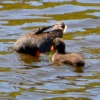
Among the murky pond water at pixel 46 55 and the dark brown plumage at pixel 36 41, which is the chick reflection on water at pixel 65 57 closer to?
the murky pond water at pixel 46 55

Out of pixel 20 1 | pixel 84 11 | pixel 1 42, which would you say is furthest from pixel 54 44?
pixel 20 1

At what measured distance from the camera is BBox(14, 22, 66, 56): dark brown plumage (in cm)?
1250

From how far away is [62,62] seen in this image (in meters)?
11.3

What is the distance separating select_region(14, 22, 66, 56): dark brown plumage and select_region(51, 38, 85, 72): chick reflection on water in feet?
2.15

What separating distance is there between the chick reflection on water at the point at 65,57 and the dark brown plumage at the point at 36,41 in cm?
65

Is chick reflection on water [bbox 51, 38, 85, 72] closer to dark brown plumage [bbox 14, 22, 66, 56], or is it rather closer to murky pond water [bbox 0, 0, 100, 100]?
murky pond water [bbox 0, 0, 100, 100]

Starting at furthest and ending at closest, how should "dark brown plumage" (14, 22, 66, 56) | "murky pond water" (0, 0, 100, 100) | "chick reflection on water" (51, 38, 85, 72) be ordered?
"dark brown plumage" (14, 22, 66, 56) < "chick reflection on water" (51, 38, 85, 72) < "murky pond water" (0, 0, 100, 100)

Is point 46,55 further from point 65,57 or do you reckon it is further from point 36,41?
point 65,57

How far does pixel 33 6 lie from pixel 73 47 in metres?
3.92

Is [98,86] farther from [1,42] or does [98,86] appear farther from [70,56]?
[1,42]

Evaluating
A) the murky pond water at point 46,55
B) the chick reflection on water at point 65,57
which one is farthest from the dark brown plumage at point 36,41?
the chick reflection on water at point 65,57

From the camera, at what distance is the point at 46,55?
12469mm

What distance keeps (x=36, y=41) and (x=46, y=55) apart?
43cm

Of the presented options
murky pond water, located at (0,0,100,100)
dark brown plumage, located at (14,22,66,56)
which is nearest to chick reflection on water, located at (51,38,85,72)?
murky pond water, located at (0,0,100,100)
